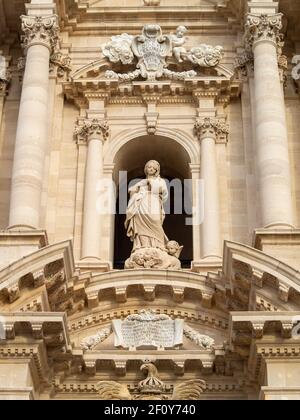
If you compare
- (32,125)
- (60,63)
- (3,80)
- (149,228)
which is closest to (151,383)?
(149,228)

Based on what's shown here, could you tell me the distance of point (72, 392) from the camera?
1437cm

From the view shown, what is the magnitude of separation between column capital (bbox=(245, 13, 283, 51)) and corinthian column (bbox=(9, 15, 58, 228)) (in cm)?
389

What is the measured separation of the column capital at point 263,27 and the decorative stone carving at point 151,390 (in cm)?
737

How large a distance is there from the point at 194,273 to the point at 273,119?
12.1ft

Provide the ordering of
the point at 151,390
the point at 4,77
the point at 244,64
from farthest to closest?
the point at 4,77, the point at 244,64, the point at 151,390

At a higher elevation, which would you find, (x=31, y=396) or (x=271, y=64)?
(x=271, y=64)

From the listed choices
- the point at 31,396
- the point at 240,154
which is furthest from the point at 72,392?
the point at 240,154

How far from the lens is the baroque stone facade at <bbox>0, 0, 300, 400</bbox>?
13.8 meters

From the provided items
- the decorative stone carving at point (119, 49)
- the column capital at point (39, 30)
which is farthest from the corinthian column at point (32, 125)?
the decorative stone carving at point (119, 49)

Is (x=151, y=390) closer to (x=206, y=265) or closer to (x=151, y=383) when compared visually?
(x=151, y=383)

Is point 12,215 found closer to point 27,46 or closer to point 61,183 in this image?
point 61,183

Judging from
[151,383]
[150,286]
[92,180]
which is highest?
[92,180]

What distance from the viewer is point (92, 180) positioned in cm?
1723

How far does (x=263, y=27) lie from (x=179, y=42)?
1888 millimetres
